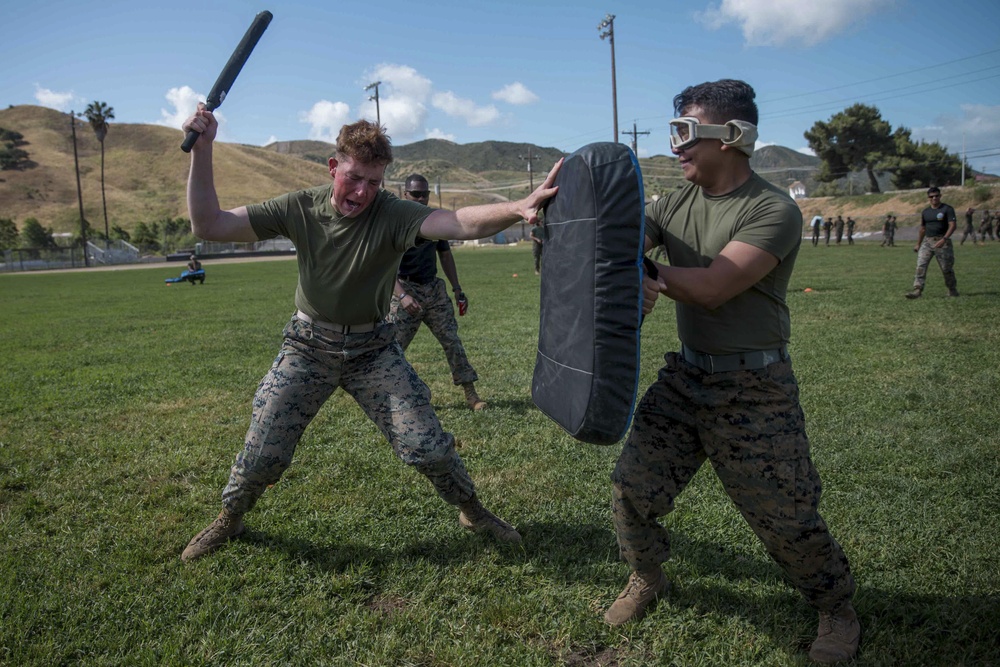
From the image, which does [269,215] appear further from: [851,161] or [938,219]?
[851,161]

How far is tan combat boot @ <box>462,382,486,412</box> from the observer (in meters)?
7.15

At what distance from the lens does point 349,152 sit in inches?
144

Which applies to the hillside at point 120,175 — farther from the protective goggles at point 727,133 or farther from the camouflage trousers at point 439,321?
the protective goggles at point 727,133

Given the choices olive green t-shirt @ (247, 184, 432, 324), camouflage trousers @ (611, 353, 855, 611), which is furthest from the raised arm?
camouflage trousers @ (611, 353, 855, 611)

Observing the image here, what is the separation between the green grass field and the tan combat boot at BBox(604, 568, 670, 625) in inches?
3.3

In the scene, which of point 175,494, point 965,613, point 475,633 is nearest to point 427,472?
point 475,633

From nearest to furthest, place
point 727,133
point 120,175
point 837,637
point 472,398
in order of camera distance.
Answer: point 727,133
point 837,637
point 472,398
point 120,175

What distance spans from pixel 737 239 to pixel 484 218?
115cm

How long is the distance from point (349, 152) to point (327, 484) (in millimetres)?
2451

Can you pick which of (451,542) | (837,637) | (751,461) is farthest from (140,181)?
(837,637)

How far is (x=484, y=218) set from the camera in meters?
3.30

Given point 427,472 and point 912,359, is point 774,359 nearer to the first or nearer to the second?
point 427,472

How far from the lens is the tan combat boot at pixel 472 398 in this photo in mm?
7155

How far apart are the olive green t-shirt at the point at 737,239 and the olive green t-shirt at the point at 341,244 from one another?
1339mm
